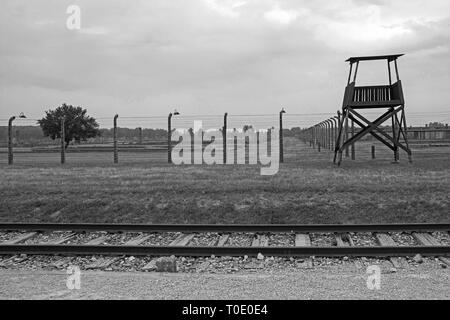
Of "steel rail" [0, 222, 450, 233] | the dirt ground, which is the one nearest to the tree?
"steel rail" [0, 222, 450, 233]

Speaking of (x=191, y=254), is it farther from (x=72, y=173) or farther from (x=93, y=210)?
(x=72, y=173)

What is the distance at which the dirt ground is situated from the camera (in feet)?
17.4

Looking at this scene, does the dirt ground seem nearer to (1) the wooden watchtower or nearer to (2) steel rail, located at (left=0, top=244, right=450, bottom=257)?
(2) steel rail, located at (left=0, top=244, right=450, bottom=257)

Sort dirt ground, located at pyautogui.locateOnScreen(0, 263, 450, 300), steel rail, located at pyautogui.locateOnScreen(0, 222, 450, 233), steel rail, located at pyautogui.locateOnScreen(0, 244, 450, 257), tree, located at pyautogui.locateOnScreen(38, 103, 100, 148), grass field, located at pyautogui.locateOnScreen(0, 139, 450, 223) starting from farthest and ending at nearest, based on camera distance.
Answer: tree, located at pyautogui.locateOnScreen(38, 103, 100, 148) < grass field, located at pyautogui.locateOnScreen(0, 139, 450, 223) < steel rail, located at pyautogui.locateOnScreen(0, 222, 450, 233) < steel rail, located at pyautogui.locateOnScreen(0, 244, 450, 257) < dirt ground, located at pyautogui.locateOnScreen(0, 263, 450, 300)

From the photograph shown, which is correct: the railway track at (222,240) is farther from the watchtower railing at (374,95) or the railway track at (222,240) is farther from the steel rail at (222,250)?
the watchtower railing at (374,95)

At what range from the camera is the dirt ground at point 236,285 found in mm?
5293

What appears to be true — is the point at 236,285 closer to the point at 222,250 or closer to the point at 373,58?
the point at 222,250

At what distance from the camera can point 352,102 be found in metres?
17.4

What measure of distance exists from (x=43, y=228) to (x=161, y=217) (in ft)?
8.02

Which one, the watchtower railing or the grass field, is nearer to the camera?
the grass field

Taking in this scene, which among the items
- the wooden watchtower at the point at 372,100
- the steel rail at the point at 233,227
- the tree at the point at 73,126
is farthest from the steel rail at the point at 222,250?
the tree at the point at 73,126

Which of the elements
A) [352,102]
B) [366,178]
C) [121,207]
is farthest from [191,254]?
[352,102]

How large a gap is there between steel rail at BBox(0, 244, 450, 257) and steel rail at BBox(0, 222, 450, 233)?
1552 mm

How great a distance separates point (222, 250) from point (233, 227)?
5.50 feet
